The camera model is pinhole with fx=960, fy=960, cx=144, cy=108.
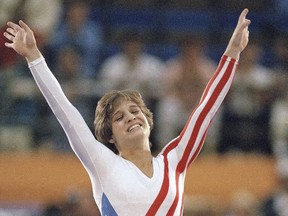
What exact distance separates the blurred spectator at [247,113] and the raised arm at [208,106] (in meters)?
3.32

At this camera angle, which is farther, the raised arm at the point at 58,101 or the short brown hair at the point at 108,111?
the short brown hair at the point at 108,111

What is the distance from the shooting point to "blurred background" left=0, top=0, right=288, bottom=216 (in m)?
8.46

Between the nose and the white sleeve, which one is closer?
the white sleeve

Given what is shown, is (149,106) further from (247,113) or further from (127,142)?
(127,142)

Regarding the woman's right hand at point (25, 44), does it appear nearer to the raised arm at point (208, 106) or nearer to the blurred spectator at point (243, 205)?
the raised arm at point (208, 106)

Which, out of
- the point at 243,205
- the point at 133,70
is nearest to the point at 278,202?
the point at 243,205

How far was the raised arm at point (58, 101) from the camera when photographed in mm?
5348

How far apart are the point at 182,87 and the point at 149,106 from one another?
0.40 meters

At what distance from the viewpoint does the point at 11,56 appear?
929 cm

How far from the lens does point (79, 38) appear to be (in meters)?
9.88

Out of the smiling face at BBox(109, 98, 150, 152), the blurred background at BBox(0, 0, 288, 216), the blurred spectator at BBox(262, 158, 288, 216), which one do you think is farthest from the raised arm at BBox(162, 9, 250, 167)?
the blurred spectator at BBox(262, 158, 288, 216)

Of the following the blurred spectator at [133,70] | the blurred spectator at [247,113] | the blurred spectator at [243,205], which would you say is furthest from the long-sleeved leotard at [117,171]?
the blurred spectator at [133,70]

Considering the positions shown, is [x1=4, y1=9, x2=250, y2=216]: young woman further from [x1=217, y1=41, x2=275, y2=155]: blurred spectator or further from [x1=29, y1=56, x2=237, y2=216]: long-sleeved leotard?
[x1=217, y1=41, x2=275, y2=155]: blurred spectator

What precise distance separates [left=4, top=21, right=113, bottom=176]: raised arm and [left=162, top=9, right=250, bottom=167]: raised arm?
1.69 ft
